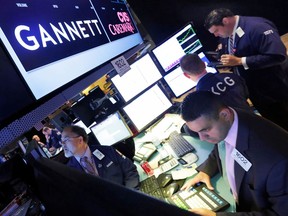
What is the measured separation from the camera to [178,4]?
4523 millimetres

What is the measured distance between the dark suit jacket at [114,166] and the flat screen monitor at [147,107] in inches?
20.9

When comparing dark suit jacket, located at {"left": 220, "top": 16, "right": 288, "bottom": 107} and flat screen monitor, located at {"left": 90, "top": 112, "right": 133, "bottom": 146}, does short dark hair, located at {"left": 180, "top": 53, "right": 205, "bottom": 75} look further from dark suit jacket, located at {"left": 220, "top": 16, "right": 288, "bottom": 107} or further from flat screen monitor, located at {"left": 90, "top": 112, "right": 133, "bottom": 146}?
flat screen monitor, located at {"left": 90, "top": 112, "right": 133, "bottom": 146}

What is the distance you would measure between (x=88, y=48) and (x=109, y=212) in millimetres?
1510

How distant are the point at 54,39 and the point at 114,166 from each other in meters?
1.28

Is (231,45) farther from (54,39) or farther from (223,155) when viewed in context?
(54,39)

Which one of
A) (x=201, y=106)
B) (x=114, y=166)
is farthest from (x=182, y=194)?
(x=114, y=166)

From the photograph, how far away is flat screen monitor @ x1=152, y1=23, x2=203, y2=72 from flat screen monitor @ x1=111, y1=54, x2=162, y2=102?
0.11 metres

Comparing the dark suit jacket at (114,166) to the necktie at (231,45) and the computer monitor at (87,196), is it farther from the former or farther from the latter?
the computer monitor at (87,196)

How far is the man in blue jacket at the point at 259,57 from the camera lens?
8.24ft

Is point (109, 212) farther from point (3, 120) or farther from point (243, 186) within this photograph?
point (243, 186)

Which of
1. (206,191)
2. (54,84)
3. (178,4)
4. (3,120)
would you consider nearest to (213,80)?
(206,191)

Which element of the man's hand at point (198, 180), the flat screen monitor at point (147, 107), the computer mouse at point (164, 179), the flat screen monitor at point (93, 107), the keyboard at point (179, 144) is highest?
the flat screen monitor at point (93, 107)

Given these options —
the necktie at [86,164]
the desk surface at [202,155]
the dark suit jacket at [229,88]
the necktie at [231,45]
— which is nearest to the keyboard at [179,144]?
the desk surface at [202,155]

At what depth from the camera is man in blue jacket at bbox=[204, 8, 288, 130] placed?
98.9 inches
